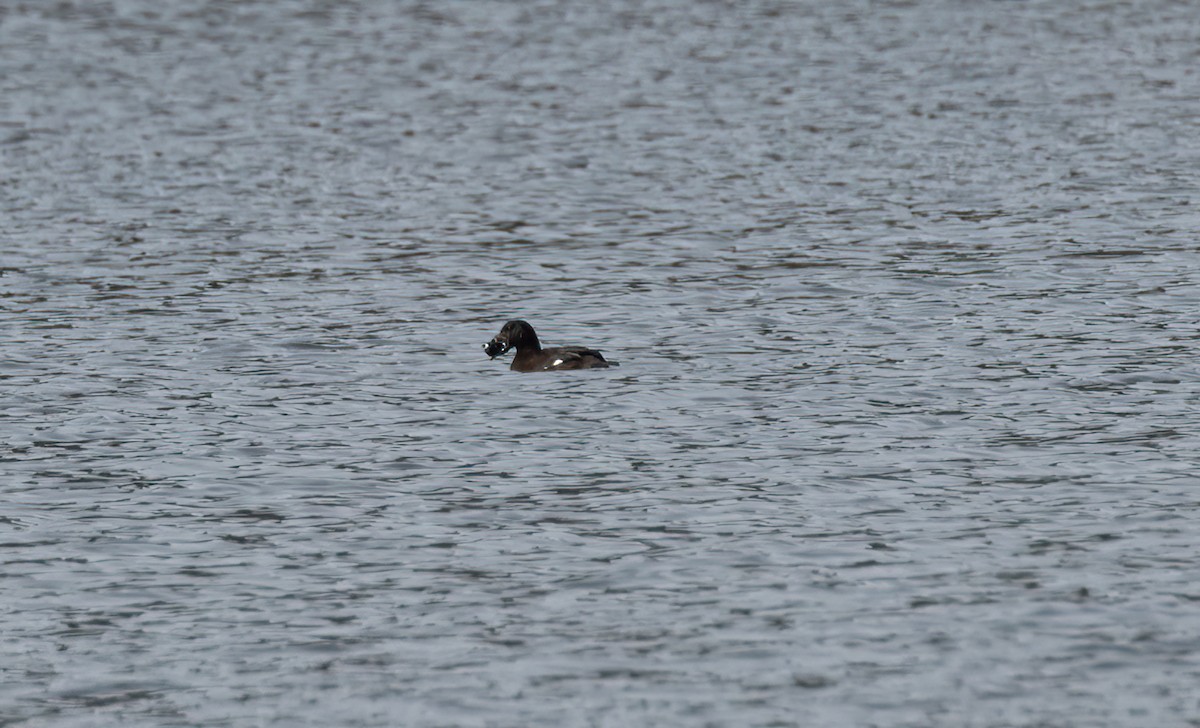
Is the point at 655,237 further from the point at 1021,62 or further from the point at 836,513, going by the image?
the point at 1021,62

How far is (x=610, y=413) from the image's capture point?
21312 mm

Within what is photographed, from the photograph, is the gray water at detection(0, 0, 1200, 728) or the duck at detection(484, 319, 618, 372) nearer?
the gray water at detection(0, 0, 1200, 728)

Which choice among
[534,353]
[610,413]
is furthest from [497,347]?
[610,413]

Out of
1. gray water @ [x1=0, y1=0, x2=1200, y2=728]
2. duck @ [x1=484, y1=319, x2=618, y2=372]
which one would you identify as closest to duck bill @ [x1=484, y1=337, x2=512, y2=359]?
duck @ [x1=484, y1=319, x2=618, y2=372]

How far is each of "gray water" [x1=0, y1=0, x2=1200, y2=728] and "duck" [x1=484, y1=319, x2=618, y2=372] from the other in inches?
6.7

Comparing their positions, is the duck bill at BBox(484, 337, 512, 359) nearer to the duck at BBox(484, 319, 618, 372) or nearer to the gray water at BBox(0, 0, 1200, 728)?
the duck at BBox(484, 319, 618, 372)

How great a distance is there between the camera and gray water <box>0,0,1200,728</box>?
45.7ft

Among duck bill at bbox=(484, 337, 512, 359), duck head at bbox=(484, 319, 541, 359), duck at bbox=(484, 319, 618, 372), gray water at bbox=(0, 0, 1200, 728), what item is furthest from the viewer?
duck bill at bbox=(484, 337, 512, 359)

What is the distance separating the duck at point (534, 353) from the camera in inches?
901

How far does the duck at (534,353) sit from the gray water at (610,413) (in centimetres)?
17

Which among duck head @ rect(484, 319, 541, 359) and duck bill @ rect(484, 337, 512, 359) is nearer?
duck head @ rect(484, 319, 541, 359)

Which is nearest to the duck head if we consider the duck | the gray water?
the duck

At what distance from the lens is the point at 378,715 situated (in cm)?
1312

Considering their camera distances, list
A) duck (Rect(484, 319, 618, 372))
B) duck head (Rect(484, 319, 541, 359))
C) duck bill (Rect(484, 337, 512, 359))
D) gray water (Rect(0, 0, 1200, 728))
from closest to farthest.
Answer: gray water (Rect(0, 0, 1200, 728)) < duck (Rect(484, 319, 618, 372)) < duck head (Rect(484, 319, 541, 359)) < duck bill (Rect(484, 337, 512, 359))
